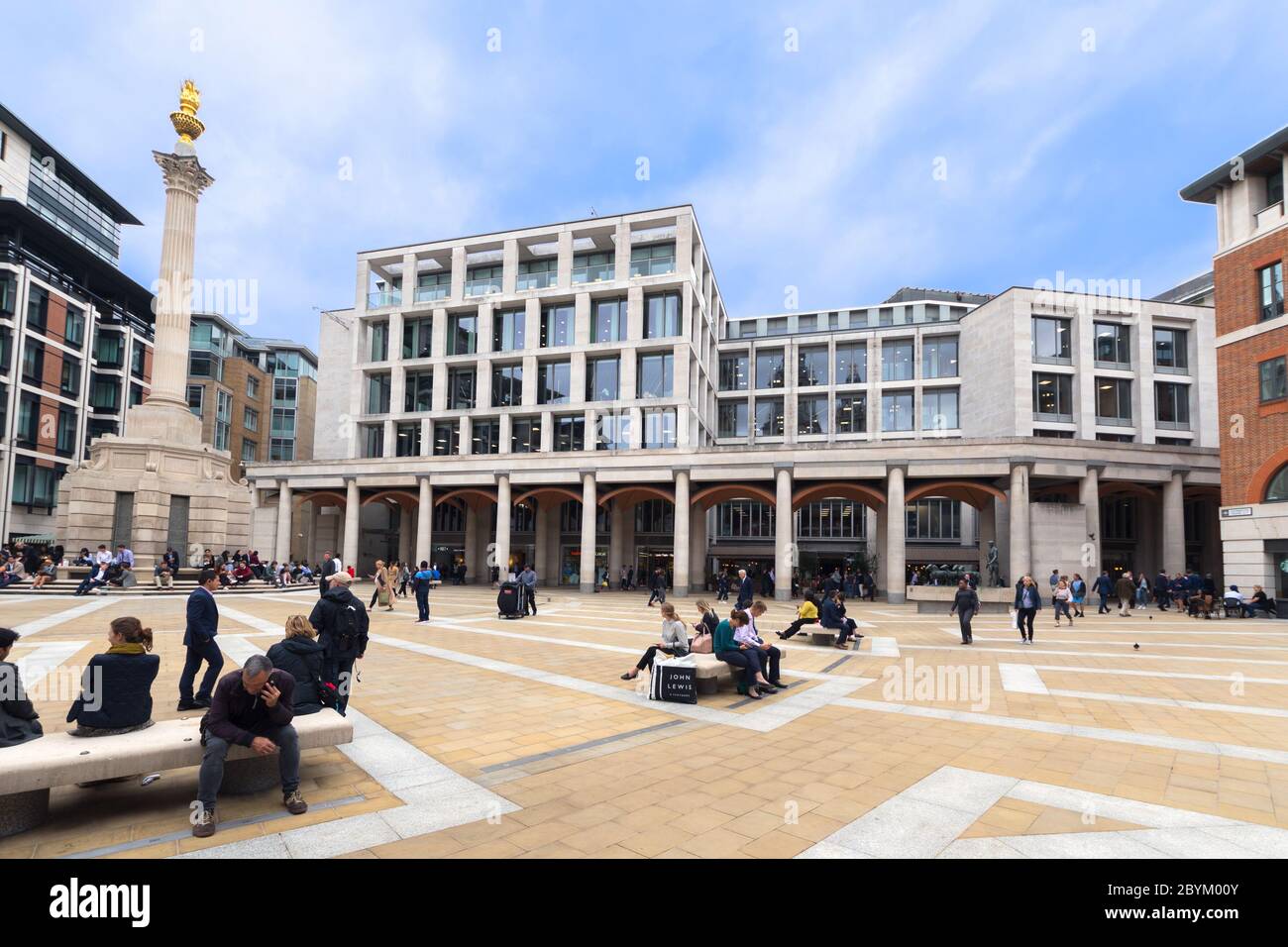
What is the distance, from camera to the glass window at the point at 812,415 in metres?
52.5

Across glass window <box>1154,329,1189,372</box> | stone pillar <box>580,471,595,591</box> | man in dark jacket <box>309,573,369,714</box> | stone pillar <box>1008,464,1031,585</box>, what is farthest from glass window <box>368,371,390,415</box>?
glass window <box>1154,329,1189,372</box>

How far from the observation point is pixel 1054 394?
42.0m

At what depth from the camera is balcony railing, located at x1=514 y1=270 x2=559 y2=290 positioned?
149 ft

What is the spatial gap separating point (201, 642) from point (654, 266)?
38823 millimetres

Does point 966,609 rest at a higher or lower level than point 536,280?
lower

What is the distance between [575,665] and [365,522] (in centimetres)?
4770

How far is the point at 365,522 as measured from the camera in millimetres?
53625

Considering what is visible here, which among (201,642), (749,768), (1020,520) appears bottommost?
(749,768)

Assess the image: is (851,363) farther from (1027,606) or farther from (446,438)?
(1027,606)

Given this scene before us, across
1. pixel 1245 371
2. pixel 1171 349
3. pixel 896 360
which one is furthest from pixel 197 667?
pixel 1171 349

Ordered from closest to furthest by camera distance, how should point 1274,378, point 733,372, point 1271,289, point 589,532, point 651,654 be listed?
point 651,654 < point 1274,378 < point 1271,289 < point 589,532 < point 733,372

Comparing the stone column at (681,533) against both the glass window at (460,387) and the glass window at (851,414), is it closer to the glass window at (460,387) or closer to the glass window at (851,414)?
the glass window at (460,387)

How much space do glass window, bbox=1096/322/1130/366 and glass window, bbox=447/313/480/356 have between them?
4257 centimetres
